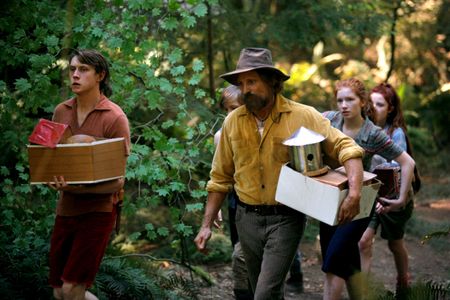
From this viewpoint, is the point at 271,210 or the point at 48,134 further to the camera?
the point at 271,210

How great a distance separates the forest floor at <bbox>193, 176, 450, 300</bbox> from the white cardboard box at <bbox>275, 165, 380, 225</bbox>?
177 cm

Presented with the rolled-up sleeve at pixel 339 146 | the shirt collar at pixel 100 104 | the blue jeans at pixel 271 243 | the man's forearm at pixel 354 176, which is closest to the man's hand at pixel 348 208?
the man's forearm at pixel 354 176

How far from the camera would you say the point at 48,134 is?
4.38 m

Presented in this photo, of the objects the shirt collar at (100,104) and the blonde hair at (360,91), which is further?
the blonde hair at (360,91)

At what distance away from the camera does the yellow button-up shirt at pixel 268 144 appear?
4.54m

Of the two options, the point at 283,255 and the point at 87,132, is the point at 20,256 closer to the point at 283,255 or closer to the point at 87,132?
the point at 87,132

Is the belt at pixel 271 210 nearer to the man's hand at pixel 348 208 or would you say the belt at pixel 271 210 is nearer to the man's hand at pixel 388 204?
the man's hand at pixel 348 208

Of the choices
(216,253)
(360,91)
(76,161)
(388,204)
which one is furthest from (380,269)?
Result: (76,161)

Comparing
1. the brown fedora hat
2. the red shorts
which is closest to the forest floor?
the brown fedora hat

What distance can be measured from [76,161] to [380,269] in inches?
234

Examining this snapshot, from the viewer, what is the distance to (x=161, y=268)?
785cm

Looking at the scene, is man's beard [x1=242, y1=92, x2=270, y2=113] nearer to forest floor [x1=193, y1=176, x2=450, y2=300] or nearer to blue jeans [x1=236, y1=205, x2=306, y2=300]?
blue jeans [x1=236, y1=205, x2=306, y2=300]

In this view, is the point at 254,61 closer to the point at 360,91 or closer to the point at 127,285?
the point at 360,91

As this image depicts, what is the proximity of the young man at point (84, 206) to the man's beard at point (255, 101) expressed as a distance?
0.87 m
